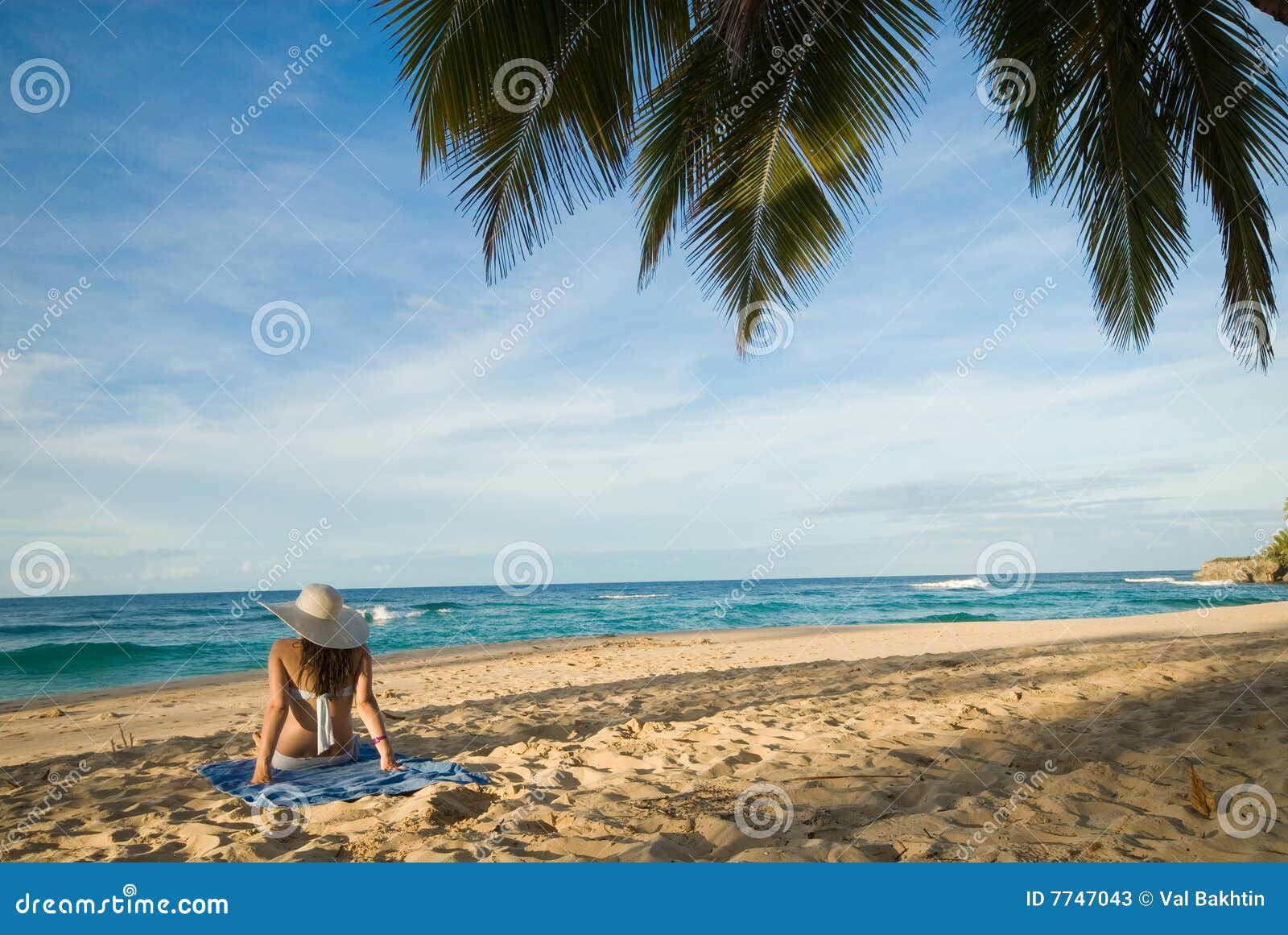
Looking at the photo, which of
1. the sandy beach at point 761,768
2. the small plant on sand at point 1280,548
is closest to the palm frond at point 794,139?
the sandy beach at point 761,768

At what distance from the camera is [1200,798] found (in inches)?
114

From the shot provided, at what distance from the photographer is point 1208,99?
464cm

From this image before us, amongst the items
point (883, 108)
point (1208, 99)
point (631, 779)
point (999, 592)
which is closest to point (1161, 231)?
point (1208, 99)

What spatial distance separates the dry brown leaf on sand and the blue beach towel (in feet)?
10.4

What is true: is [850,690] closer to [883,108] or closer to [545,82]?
[883,108]

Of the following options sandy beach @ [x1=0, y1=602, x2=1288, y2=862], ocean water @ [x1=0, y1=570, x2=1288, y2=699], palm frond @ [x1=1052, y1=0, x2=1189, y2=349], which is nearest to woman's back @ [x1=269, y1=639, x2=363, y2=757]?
sandy beach @ [x1=0, y1=602, x2=1288, y2=862]

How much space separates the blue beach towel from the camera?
3428 millimetres

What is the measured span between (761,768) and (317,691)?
240 cm

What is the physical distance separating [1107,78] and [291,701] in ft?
21.4

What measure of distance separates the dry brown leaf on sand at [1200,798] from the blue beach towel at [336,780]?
3162 mm

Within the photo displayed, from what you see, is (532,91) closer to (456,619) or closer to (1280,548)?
(456,619)

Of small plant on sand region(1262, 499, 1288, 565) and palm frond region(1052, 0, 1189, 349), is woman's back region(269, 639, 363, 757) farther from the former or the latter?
small plant on sand region(1262, 499, 1288, 565)

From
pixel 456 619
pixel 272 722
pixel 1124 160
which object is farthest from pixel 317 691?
pixel 456 619

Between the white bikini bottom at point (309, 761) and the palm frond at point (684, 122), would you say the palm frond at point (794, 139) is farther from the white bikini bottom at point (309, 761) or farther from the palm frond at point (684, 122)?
the white bikini bottom at point (309, 761)
